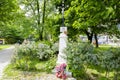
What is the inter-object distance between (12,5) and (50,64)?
19.5 meters

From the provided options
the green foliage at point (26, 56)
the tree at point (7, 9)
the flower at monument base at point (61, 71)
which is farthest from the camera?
the tree at point (7, 9)

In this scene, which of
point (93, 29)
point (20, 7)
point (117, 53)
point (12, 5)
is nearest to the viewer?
point (117, 53)

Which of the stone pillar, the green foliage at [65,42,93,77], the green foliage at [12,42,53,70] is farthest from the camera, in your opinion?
the green foliage at [12,42,53,70]

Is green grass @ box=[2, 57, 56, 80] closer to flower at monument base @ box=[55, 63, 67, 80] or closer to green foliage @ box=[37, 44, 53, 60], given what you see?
green foliage @ box=[37, 44, 53, 60]

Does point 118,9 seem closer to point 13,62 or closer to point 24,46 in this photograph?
point 24,46

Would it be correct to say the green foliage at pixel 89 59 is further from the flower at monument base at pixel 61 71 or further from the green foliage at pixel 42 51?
the green foliage at pixel 42 51

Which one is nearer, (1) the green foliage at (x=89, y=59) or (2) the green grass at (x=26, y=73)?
(1) the green foliage at (x=89, y=59)

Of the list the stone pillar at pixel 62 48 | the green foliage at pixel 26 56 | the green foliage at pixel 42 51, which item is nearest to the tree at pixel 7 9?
the green foliage at pixel 42 51

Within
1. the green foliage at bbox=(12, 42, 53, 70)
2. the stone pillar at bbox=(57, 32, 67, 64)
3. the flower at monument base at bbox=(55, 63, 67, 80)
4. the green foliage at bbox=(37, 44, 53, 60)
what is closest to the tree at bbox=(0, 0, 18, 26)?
the green foliage at bbox=(37, 44, 53, 60)

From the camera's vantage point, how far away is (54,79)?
8.64 metres

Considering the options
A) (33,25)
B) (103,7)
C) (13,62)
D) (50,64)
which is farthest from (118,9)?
(33,25)

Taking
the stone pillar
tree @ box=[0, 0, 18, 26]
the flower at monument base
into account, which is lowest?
the flower at monument base

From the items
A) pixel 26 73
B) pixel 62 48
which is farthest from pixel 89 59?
pixel 26 73

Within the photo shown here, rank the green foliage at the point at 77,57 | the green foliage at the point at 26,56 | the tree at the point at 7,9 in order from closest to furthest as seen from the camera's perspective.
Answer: the green foliage at the point at 77,57
the green foliage at the point at 26,56
the tree at the point at 7,9
